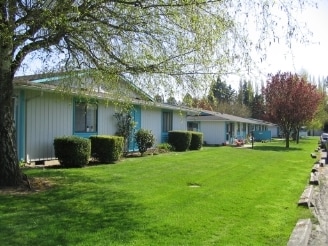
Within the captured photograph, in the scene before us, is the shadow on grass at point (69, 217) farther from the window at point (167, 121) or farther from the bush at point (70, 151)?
the window at point (167, 121)

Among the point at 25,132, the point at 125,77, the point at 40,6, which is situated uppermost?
the point at 40,6

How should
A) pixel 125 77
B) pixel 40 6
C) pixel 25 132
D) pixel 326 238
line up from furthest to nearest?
pixel 25 132 < pixel 125 77 < pixel 40 6 < pixel 326 238

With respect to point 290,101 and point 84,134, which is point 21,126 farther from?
point 290,101

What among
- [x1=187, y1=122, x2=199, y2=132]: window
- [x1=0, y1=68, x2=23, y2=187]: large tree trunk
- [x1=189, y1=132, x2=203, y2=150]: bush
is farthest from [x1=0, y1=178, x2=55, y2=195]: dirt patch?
[x1=187, y1=122, x2=199, y2=132]: window

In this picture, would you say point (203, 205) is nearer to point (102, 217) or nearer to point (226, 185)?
point (102, 217)

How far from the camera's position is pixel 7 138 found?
9.53 meters

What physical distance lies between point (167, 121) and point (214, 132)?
1245 cm

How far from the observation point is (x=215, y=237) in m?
6.15

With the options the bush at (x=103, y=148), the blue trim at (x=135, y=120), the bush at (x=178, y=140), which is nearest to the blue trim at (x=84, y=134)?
the bush at (x=103, y=148)

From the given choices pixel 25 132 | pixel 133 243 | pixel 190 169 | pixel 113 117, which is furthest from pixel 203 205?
pixel 113 117

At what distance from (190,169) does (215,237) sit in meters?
8.90

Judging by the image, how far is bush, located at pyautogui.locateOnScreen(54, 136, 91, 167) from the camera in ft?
47.0

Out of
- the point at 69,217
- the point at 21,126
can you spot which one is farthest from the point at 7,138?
the point at 21,126

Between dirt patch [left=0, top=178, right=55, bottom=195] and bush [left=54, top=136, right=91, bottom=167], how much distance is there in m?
3.44
